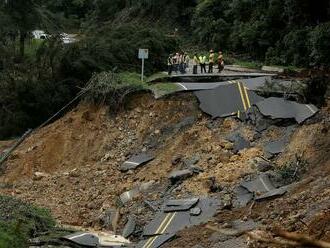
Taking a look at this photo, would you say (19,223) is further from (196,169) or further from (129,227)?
(196,169)

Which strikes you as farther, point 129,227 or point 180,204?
point 129,227

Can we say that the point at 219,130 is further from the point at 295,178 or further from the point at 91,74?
the point at 91,74

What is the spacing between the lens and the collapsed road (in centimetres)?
1399

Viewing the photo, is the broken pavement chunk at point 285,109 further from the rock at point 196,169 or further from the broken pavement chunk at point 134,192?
the broken pavement chunk at point 134,192

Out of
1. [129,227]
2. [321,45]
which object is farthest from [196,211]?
[321,45]

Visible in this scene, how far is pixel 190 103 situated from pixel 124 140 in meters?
2.79

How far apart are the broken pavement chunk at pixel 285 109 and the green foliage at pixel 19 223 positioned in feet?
25.2

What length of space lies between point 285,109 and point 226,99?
2.63 metres

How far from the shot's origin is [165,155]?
19.9 m

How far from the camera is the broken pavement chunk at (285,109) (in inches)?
735

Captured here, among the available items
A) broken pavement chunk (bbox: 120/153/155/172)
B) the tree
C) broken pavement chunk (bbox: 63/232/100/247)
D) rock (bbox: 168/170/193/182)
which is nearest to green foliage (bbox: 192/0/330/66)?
broken pavement chunk (bbox: 120/153/155/172)

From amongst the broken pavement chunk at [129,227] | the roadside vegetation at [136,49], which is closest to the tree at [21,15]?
the roadside vegetation at [136,49]

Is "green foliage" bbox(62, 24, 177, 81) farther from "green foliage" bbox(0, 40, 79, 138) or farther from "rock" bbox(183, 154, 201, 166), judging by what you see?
"rock" bbox(183, 154, 201, 166)

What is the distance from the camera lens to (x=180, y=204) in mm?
15789
